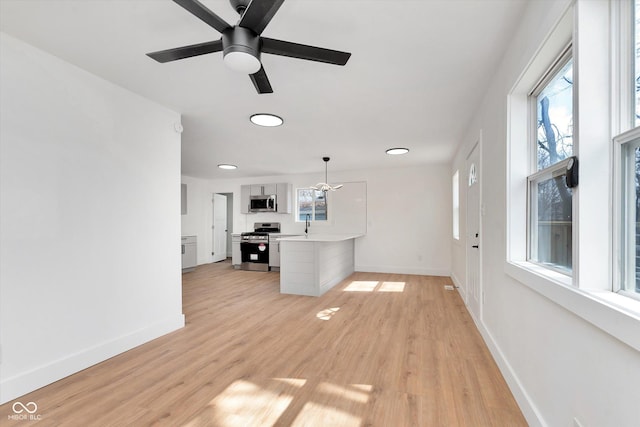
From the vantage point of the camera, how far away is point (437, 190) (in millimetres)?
6160

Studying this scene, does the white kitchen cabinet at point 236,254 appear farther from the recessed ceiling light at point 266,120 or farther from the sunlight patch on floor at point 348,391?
the sunlight patch on floor at point 348,391

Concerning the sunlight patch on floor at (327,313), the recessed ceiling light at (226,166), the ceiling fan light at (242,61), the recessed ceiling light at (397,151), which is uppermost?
the recessed ceiling light at (397,151)

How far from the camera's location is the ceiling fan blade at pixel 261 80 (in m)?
1.83

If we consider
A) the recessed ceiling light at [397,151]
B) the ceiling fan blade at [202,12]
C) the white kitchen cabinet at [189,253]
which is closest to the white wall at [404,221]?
the recessed ceiling light at [397,151]

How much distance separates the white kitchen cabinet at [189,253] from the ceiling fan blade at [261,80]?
557cm

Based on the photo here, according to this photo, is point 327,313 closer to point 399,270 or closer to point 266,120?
point 266,120

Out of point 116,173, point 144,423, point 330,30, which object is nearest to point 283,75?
point 330,30

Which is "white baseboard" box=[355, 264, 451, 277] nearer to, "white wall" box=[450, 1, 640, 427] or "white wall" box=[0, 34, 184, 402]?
"white wall" box=[450, 1, 640, 427]

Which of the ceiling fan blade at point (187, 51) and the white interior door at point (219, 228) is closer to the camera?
the ceiling fan blade at point (187, 51)

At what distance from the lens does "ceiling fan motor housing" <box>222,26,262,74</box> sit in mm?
1499

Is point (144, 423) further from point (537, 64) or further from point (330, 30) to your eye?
point (537, 64)

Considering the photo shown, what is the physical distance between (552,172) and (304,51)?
156cm

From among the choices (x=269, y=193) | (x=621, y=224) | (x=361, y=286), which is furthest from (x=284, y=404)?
(x=269, y=193)

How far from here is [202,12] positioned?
1.35 metres
